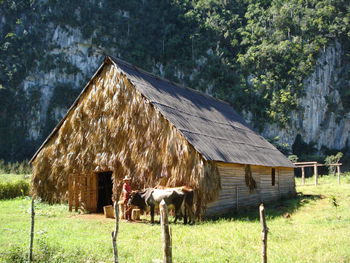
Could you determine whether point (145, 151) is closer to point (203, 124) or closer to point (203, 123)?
point (203, 124)

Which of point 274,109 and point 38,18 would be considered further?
point 38,18

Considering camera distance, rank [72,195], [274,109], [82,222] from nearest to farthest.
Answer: [82,222], [72,195], [274,109]

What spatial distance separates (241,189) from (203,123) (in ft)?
11.7

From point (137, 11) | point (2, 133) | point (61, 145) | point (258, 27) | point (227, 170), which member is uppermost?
point (137, 11)

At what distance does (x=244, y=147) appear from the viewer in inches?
739

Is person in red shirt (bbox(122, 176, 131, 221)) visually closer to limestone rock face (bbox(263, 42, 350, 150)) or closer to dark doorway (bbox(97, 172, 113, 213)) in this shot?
dark doorway (bbox(97, 172, 113, 213))

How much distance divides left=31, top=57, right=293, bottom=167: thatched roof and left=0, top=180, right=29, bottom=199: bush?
7.28 meters

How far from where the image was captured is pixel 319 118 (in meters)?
62.9

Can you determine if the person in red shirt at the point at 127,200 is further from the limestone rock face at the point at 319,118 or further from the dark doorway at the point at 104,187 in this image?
the limestone rock face at the point at 319,118

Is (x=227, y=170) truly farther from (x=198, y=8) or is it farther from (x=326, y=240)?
(x=198, y=8)

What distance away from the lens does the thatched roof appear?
607 inches

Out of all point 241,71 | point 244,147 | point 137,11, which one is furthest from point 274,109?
point 244,147

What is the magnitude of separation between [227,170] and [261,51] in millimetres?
54987

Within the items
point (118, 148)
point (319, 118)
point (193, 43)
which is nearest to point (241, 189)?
point (118, 148)
